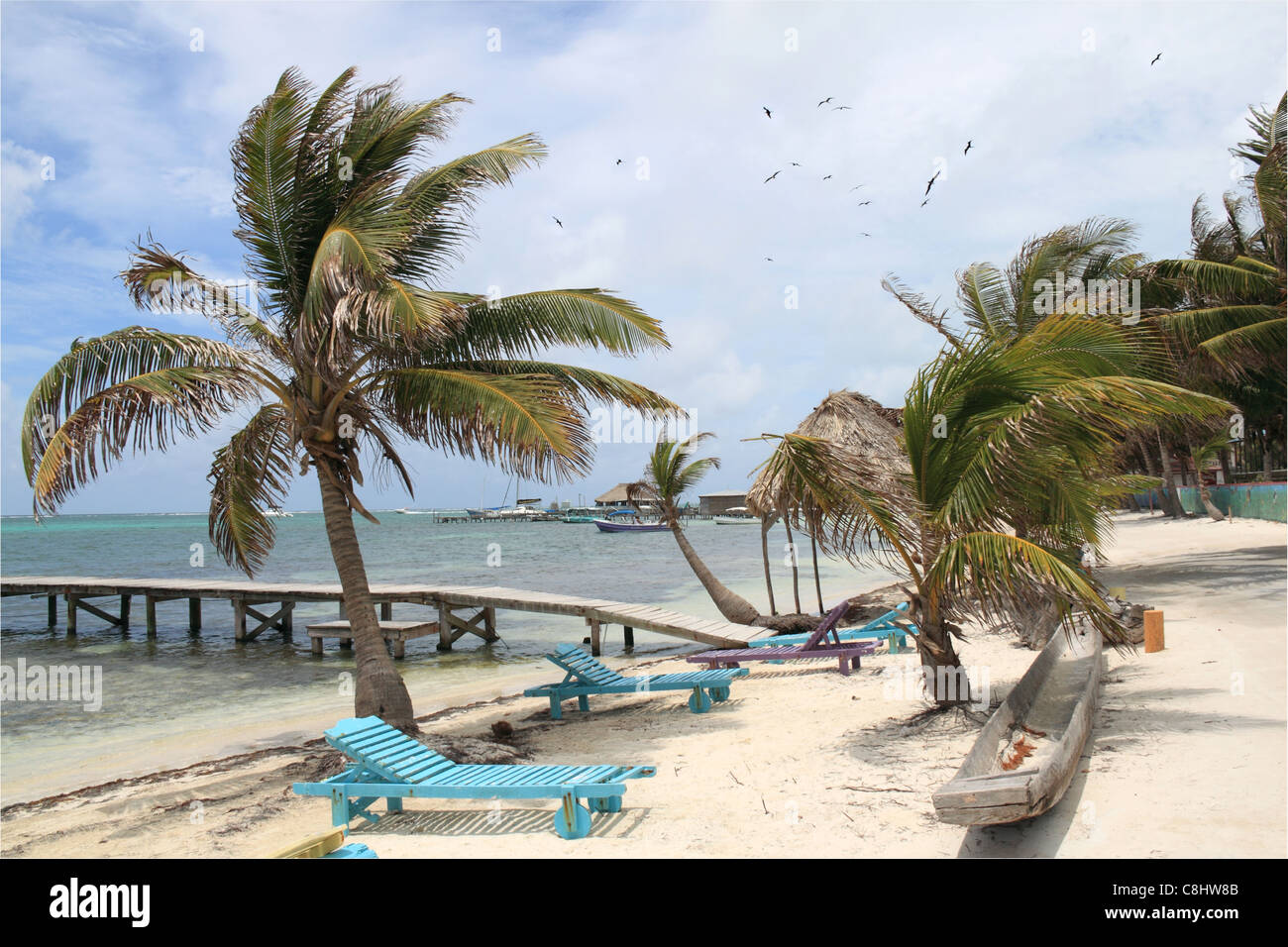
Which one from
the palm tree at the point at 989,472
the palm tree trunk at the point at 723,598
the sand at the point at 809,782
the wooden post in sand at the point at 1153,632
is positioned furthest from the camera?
the palm tree trunk at the point at 723,598

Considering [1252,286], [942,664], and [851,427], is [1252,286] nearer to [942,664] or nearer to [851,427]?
[851,427]

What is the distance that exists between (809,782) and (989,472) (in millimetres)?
2705

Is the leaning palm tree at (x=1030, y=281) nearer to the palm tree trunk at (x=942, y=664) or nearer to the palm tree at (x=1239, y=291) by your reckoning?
the palm tree at (x=1239, y=291)

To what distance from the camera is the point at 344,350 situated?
23.0ft

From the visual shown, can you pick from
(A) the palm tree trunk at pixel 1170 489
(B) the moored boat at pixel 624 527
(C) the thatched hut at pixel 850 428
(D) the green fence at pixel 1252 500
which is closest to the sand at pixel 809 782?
(C) the thatched hut at pixel 850 428

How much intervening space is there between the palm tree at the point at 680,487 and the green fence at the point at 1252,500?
761 inches

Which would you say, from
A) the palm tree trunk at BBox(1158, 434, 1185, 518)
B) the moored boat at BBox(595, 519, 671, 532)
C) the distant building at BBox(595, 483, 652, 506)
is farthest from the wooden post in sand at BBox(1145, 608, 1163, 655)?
the moored boat at BBox(595, 519, 671, 532)

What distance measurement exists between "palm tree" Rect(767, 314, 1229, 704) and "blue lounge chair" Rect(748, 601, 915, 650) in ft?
16.1

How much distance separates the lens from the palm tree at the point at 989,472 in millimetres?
5895

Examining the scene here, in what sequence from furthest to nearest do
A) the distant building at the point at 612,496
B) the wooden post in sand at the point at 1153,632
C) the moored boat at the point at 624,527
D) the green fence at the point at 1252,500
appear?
1. the moored boat at the point at 624,527
2. the distant building at the point at 612,496
3. the green fence at the point at 1252,500
4. the wooden post in sand at the point at 1153,632

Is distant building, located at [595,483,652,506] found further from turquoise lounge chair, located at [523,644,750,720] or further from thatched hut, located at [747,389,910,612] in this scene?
turquoise lounge chair, located at [523,644,750,720]

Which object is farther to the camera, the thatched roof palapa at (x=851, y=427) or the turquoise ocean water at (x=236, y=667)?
the thatched roof palapa at (x=851, y=427)

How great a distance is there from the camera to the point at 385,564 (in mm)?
47438

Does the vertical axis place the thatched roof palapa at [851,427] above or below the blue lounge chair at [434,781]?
above
